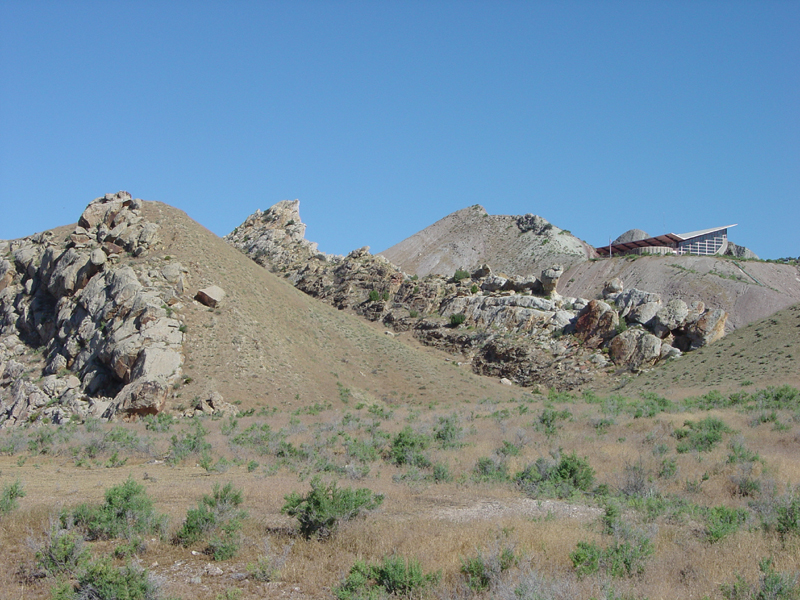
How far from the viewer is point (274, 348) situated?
128ft

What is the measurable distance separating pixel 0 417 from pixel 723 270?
6039cm

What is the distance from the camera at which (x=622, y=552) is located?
739 centimetres

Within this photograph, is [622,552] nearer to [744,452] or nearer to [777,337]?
[744,452]

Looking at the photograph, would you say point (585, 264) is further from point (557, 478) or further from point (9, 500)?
point (9, 500)

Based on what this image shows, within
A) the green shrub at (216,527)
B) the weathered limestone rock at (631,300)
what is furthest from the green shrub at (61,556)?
the weathered limestone rock at (631,300)

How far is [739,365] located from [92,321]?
3931 centimetres

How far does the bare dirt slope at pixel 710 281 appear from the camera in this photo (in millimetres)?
53750

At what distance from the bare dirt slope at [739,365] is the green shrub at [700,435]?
48.1ft

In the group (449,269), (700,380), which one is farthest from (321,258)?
(700,380)

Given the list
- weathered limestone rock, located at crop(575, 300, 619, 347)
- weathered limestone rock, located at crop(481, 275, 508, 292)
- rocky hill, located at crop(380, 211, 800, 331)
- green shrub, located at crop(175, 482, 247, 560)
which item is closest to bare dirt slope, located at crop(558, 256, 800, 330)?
rocky hill, located at crop(380, 211, 800, 331)

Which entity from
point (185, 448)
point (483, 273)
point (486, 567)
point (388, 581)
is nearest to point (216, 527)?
point (388, 581)

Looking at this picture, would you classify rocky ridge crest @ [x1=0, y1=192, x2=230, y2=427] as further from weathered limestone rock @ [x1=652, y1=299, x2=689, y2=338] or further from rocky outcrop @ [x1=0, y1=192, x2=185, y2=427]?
weathered limestone rock @ [x1=652, y1=299, x2=689, y2=338]

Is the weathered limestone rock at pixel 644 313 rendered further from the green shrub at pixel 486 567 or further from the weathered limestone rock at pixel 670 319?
the green shrub at pixel 486 567

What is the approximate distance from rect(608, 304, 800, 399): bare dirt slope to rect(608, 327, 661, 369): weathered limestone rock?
6.36 feet
